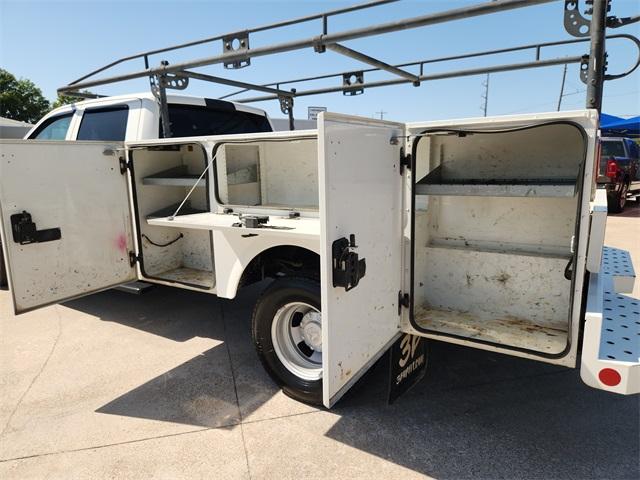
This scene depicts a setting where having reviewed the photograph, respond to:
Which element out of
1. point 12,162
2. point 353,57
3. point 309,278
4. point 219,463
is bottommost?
point 219,463

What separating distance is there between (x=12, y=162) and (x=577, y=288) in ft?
11.1

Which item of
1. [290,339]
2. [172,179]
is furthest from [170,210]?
[290,339]

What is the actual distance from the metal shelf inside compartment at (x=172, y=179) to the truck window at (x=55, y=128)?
1.56 meters

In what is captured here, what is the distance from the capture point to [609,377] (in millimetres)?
1896

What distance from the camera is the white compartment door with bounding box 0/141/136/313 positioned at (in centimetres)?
282

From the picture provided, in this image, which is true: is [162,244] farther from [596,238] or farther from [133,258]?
[596,238]

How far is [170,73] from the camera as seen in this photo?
12.3 feet

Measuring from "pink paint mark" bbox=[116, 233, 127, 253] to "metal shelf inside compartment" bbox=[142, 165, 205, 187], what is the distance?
53 centimetres

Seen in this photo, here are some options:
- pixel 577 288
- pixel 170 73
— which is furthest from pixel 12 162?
pixel 577 288

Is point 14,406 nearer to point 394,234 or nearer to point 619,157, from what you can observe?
point 394,234

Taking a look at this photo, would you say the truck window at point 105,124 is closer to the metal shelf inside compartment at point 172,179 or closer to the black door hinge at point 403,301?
the metal shelf inside compartment at point 172,179

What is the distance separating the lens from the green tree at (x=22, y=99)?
94.7 feet

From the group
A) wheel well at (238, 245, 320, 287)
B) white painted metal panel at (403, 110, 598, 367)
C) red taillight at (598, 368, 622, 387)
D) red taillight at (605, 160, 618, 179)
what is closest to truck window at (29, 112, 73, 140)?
wheel well at (238, 245, 320, 287)

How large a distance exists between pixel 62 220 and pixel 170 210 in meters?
1.13
